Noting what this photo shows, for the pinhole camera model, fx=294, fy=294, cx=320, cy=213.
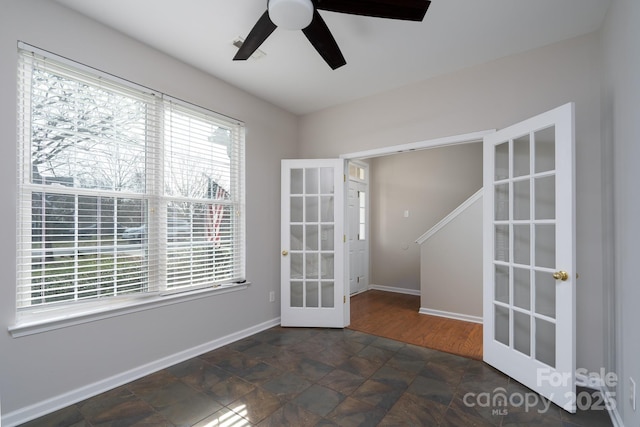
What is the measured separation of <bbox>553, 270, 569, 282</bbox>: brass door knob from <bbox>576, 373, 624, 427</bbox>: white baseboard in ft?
2.71

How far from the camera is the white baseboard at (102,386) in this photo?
1827 mm

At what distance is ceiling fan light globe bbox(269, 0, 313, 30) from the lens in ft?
5.29

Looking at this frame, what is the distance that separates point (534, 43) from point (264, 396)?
3466mm

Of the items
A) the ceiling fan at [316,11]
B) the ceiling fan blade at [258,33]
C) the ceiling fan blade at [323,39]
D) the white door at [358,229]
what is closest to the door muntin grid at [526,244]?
the ceiling fan at [316,11]

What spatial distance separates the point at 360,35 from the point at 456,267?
3.01 meters

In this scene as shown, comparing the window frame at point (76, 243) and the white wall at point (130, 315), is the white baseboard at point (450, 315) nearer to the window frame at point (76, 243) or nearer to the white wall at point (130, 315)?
the white wall at point (130, 315)

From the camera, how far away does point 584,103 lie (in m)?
2.26

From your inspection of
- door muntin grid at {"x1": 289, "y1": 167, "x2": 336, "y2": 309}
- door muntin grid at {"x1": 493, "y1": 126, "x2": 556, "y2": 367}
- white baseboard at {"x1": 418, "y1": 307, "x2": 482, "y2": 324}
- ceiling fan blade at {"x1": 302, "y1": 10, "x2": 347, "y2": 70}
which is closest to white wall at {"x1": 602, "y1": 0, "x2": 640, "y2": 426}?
door muntin grid at {"x1": 493, "y1": 126, "x2": 556, "y2": 367}

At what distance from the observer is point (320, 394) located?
2.14 metres

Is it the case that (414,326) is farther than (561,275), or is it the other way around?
(414,326)

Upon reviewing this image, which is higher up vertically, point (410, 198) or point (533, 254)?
point (410, 198)

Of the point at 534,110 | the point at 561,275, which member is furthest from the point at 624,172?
the point at 534,110

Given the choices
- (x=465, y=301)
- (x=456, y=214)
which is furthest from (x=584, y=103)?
(x=465, y=301)

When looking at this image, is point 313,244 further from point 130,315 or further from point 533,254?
point 533,254
